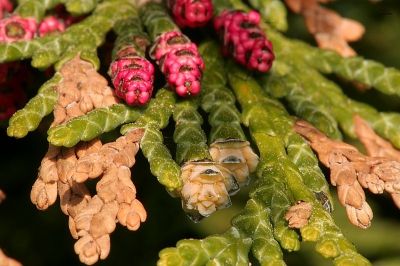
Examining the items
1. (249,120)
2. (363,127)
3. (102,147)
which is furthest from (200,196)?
(363,127)

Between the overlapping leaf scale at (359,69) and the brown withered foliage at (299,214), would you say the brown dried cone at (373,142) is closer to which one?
the overlapping leaf scale at (359,69)

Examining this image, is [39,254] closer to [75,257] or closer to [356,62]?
[75,257]

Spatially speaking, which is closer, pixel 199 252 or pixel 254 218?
pixel 199 252

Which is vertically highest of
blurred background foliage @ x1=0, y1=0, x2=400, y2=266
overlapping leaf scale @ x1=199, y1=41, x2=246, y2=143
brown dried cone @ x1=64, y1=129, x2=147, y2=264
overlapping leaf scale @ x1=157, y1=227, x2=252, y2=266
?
overlapping leaf scale @ x1=199, y1=41, x2=246, y2=143

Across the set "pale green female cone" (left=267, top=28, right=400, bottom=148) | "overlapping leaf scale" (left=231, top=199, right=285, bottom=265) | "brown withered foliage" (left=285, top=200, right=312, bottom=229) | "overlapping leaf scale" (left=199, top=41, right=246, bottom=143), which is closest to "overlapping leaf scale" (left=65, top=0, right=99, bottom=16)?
"overlapping leaf scale" (left=199, top=41, right=246, bottom=143)

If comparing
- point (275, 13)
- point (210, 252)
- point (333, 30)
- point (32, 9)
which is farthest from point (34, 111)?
point (333, 30)

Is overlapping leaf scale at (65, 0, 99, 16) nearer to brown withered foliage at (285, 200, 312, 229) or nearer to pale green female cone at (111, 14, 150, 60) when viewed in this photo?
pale green female cone at (111, 14, 150, 60)

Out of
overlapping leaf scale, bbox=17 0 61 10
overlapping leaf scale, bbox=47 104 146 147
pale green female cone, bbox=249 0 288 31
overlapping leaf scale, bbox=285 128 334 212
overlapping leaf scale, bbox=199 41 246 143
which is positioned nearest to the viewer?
overlapping leaf scale, bbox=47 104 146 147
